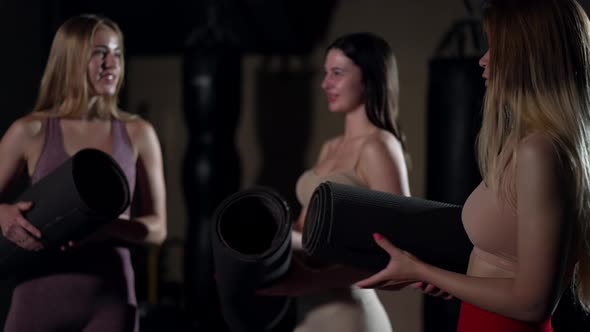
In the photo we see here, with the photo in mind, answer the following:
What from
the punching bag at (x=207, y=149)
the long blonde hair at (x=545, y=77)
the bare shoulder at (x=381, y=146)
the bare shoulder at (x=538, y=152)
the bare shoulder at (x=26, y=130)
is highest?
the long blonde hair at (x=545, y=77)

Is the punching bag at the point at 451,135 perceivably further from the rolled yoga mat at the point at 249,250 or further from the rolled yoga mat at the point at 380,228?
the rolled yoga mat at the point at 380,228

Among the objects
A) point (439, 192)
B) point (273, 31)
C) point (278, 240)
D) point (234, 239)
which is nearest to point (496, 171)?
point (278, 240)

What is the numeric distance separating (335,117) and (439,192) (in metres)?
1.79

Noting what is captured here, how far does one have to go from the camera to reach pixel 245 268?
156 centimetres

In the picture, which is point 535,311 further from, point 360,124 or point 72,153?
point 72,153

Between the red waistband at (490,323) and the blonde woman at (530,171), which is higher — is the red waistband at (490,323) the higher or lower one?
the lower one

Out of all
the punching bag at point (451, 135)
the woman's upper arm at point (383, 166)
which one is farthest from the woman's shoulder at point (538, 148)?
the punching bag at point (451, 135)

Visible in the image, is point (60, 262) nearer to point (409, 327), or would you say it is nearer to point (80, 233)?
point (80, 233)

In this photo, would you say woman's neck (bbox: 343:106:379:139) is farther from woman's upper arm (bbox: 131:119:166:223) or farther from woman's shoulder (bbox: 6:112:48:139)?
woman's shoulder (bbox: 6:112:48:139)

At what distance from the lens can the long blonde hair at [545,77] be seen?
112cm

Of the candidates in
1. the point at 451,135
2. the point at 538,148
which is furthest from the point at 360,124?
the point at 451,135

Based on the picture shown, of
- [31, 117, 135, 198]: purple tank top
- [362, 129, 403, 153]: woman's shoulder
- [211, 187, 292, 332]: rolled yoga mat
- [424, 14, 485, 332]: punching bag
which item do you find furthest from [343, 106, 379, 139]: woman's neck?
[424, 14, 485, 332]: punching bag

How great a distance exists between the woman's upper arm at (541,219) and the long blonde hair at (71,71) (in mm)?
1184

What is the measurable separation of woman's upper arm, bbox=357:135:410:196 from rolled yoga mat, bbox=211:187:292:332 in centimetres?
33
